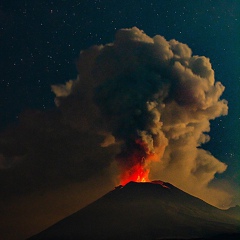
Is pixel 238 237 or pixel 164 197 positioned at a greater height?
pixel 164 197

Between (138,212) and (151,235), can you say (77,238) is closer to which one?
(151,235)

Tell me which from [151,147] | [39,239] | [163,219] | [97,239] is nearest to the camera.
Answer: [97,239]

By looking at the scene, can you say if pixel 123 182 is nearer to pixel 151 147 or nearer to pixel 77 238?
pixel 151 147

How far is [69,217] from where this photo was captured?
3581cm

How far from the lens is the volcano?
100 feet

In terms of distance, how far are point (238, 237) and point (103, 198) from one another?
13101 millimetres

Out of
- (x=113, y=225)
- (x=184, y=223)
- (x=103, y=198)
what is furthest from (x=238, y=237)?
(x=103, y=198)

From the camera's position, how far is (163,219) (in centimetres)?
3409

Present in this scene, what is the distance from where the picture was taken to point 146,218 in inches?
1335

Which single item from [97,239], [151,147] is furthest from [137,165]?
[97,239]

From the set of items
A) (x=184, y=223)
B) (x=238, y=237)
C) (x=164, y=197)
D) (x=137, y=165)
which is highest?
(x=137, y=165)

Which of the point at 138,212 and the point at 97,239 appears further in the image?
the point at 138,212

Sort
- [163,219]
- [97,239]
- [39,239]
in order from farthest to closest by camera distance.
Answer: [163,219]
[39,239]
[97,239]

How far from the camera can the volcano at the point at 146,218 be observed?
30.6 m
